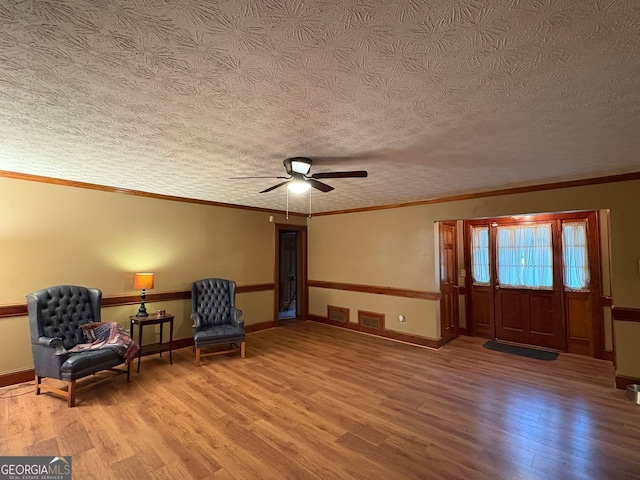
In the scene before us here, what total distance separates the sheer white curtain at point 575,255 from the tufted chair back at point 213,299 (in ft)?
17.4

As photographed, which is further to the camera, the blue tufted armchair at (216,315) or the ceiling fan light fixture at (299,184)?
the blue tufted armchair at (216,315)

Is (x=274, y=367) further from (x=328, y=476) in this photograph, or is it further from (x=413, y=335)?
(x=413, y=335)

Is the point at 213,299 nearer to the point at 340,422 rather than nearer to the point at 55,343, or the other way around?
the point at 55,343

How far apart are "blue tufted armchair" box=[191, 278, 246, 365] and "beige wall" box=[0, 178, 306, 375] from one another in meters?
0.38

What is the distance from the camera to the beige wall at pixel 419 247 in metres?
3.31

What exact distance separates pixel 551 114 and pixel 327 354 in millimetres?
3896

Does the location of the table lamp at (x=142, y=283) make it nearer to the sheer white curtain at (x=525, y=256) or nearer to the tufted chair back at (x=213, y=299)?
the tufted chair back at (x=213, y=299)

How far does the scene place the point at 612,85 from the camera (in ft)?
5.13

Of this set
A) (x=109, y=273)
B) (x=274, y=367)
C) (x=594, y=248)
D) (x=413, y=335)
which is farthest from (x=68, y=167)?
(x=594, y=248)

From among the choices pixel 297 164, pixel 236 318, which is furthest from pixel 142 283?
pixel 297 164

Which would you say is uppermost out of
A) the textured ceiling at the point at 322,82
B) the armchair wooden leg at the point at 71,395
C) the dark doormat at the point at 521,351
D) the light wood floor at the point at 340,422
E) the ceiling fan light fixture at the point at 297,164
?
the textured ceiling at the point at 322,82

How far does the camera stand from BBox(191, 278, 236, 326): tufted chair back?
4668mm

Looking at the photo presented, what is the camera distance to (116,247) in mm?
4199

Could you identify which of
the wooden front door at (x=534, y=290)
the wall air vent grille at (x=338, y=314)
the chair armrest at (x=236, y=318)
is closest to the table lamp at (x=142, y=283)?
the chair armrest at (x=236, y=318)
